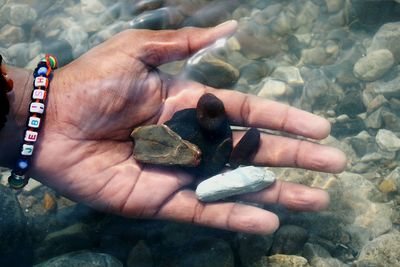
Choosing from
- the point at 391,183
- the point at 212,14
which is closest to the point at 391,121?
the point at 391,183

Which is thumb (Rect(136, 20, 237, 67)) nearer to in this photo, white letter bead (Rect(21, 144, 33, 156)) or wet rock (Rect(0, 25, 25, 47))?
white letter bead (Rect(21, 144, 33, 156))

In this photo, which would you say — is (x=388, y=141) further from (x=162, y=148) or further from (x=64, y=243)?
(x=64, y=243)

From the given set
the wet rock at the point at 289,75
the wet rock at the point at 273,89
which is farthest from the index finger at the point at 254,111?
the wet rock at the point at 289,75

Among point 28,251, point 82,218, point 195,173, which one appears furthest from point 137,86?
point 28,251

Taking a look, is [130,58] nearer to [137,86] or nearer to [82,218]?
[137,86]

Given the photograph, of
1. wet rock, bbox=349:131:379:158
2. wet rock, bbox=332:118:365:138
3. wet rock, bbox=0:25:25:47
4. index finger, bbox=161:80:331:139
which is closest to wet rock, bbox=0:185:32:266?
index finger, bbox=161:80:331:139
